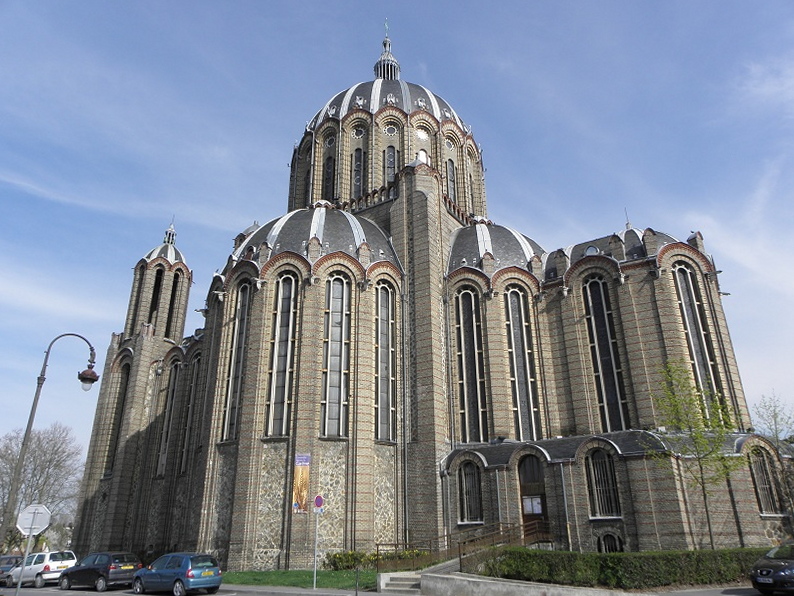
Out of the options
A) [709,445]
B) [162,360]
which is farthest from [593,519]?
[162,360]

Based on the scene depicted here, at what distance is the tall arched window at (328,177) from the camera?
140 ft

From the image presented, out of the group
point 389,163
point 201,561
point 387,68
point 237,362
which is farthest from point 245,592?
point 387,68

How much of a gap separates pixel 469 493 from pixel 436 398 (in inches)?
188

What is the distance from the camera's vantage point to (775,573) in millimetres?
15680

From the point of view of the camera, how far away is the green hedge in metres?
17.8

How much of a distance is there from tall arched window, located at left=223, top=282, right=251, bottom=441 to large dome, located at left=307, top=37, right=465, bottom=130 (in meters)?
18.3

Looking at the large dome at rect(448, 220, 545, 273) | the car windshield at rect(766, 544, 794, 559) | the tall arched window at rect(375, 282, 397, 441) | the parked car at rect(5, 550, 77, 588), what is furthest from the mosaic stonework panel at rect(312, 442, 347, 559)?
the car windshield at rect(766, 544, 794, 559)

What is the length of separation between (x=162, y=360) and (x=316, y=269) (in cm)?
1830

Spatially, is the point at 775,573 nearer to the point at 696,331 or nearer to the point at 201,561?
the point at 696,331

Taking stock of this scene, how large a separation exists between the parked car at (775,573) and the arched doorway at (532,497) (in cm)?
1015

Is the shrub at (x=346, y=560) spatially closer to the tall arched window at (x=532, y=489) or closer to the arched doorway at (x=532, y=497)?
the arched doorway at (x=532, y=497)

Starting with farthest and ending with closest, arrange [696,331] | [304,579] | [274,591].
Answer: [696,331] < [304,579] < [274,591]

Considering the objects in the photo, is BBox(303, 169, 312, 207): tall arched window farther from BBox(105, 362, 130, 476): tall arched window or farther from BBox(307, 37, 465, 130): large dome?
BBox(105, 362, 130, 476): tall arched window

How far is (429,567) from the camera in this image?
21609 mm
